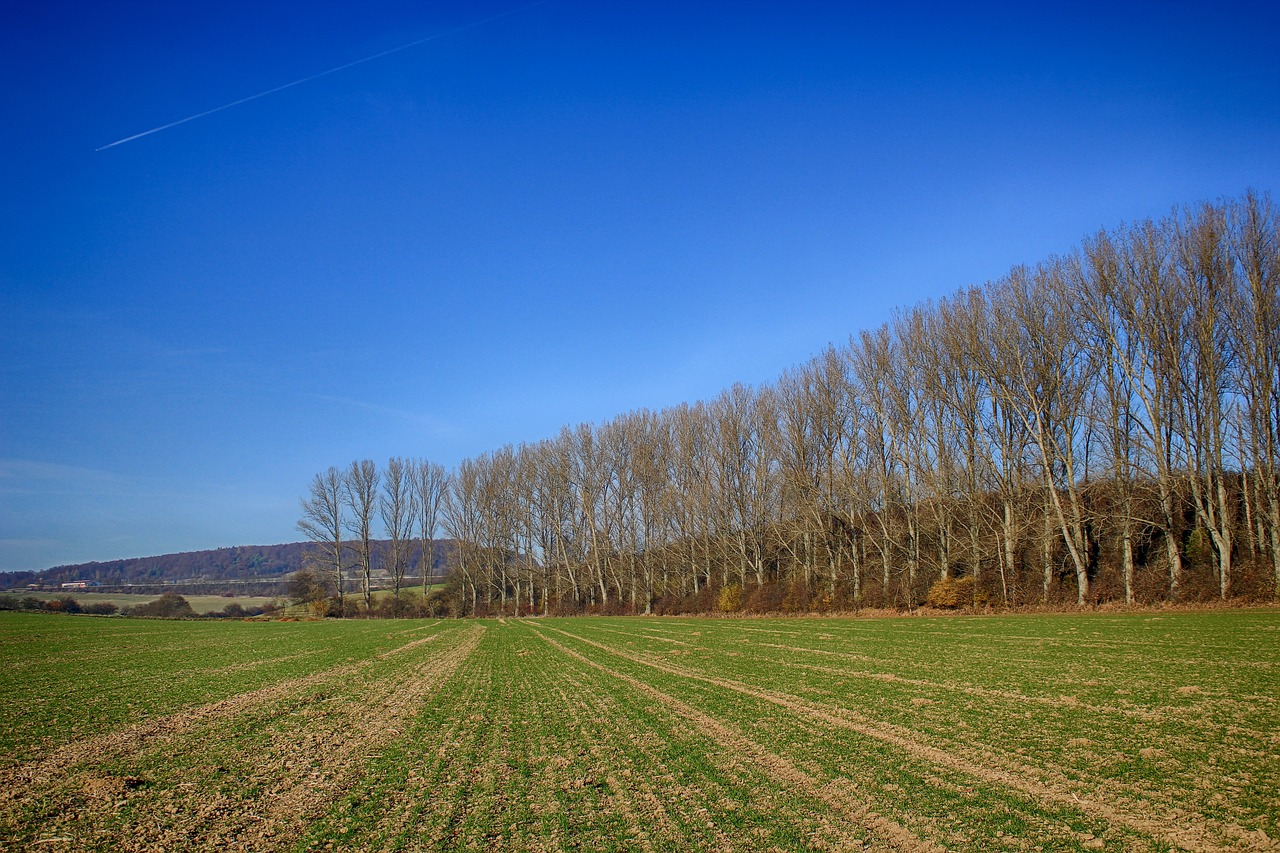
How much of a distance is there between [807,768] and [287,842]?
5325mm

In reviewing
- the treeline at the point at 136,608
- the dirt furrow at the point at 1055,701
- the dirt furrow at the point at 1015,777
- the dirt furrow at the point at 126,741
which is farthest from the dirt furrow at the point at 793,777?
the treeline at the point at 136,608

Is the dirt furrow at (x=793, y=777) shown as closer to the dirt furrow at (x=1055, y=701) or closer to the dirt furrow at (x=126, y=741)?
the dirt furrow at (x=1055, y=701)

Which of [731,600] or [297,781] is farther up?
[297,781]

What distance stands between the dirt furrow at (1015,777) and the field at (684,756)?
28mm

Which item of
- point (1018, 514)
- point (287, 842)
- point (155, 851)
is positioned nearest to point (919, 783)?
point (287, 842)

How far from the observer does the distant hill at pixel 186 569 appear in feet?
511

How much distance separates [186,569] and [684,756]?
222286 mm

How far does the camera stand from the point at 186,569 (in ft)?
599

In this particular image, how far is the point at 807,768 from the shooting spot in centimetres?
721

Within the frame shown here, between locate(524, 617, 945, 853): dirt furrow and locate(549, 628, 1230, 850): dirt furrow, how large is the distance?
5.01 feet

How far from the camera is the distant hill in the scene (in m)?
156

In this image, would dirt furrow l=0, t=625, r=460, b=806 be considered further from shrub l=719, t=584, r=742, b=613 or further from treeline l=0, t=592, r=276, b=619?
treeline l=0, t=592, r=276, b=619

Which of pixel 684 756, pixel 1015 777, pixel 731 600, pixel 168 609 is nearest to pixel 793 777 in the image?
pixel 684 756

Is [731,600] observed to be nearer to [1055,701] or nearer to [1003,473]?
[1003,473]
